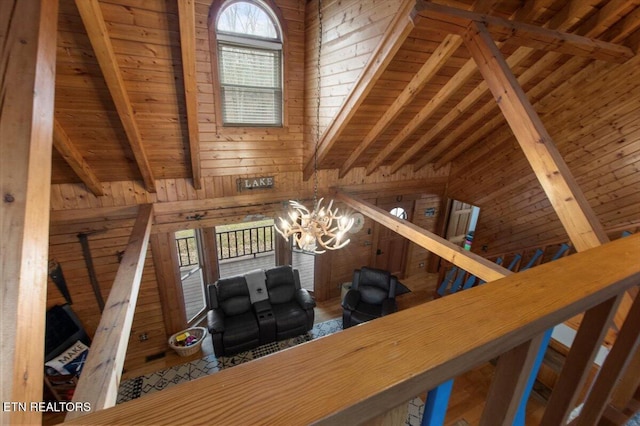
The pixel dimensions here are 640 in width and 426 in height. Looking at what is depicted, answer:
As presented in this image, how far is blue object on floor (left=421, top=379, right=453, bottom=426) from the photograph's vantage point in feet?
1.77

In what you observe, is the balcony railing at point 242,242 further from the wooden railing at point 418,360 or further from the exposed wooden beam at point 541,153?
the wooden railing at point 418,360

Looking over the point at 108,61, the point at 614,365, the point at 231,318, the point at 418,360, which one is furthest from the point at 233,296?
the point at 418,360

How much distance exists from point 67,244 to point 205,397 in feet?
16.1

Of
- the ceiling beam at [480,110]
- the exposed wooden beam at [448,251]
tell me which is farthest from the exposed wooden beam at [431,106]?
the exposed wooden beam at [448,251]

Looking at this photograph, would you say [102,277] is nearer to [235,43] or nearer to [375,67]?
[235,43]

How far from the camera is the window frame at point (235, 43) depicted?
131 inches

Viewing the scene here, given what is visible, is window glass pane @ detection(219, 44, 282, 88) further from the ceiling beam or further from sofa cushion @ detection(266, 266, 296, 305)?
sofa cushion @ detection(266, 266, 296, 305)

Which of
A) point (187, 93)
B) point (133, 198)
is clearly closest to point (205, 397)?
point (187, 93)

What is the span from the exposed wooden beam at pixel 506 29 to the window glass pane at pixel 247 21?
2311 millimetres

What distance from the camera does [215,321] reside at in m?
4.53

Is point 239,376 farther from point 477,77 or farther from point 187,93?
point 477,77

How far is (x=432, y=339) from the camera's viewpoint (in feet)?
1.59

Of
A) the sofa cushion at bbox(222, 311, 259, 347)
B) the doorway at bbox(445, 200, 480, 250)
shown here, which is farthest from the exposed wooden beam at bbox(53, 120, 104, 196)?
the doorway at bbox(445, 200, 480, 250)

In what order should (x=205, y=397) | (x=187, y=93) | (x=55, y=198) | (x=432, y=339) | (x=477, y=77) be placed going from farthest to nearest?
(x=55, y=198)
(x=477, y=77)
(x=187, y=93)
(x=432, y=339)
(x=205, y=397)
